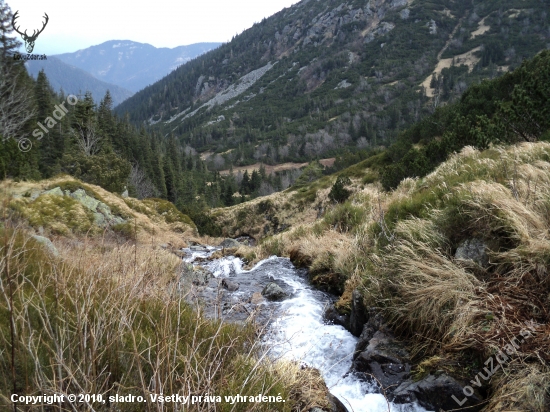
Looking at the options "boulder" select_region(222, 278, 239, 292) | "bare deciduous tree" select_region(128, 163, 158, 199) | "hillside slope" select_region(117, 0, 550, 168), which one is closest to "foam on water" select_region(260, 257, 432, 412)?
"boulder" select_region(222, 278, 239, 292)

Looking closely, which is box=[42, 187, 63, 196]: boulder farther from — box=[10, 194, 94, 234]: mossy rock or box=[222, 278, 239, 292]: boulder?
box=[222, 278, 239, 292]: boulder

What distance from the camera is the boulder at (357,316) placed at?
4941 millimetres

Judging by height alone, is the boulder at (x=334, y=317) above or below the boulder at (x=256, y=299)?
above

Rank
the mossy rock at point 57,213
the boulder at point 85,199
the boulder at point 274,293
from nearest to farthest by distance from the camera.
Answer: the boulder at point 274,293 < the mossy rock at point 57,213 < the boulder at point 85,199

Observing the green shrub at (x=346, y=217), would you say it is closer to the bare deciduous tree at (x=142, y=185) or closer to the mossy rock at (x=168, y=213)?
the mossy rock at (x=168, y=213)

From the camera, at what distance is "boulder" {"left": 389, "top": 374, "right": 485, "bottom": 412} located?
9.56 ft


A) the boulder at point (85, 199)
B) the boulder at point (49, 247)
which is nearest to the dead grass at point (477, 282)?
the boulder at point (49, 247)

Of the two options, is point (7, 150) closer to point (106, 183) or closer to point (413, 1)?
point (106, 183)

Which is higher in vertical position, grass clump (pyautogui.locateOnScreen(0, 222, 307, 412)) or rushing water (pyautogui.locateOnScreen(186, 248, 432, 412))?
grass clump (pyautogui.locateOnScreen(0, 222, 307, 412))

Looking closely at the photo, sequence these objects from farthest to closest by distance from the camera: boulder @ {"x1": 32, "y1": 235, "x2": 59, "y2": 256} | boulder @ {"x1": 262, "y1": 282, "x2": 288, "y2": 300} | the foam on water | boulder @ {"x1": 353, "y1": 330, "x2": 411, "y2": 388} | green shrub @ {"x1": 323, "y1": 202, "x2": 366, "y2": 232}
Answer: green shrub @ {"x1": 323, "y1": 202, "x2": 366, "y2": 232} < boulder @ {"x1": 262, "y1": 282, "x2": 288, "y2": 300} < boulder @ {"x1": 32, "y1": 235, "x2": 59, "y2": 256} < boulder @ {"x1": 353, "y1": 330, "x2": 411, "y2": 388} < the foam on water

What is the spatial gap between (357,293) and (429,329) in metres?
1.44

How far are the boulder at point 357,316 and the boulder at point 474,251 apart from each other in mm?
1571

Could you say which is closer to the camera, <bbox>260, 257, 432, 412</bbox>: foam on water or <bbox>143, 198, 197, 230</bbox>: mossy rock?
<bbox>260, 257, 432, 412</bbox>: foam on water

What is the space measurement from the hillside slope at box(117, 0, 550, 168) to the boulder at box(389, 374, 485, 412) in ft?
338
